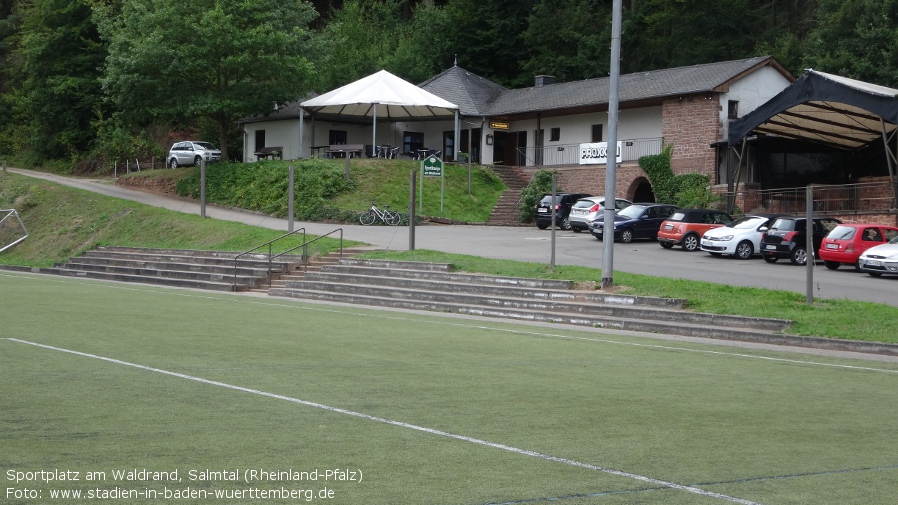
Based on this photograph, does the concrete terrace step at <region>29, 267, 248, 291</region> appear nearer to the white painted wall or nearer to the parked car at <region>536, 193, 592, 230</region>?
the parked car at <region>536, 193, 592, 230</region>

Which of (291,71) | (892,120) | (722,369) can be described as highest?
(291,71)

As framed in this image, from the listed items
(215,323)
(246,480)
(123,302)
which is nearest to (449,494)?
(246,480)

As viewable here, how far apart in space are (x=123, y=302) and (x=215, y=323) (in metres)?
4.82

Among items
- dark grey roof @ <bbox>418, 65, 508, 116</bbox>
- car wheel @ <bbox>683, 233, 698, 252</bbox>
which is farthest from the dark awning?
dark grey roof @ <bbox>418, 65, 508, 116</bbox>

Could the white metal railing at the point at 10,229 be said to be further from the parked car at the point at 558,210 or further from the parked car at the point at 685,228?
the parked car at the point at 685,228

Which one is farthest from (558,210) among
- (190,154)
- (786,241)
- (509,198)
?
(190,154)

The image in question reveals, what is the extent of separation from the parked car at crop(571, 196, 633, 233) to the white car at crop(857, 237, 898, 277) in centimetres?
1185

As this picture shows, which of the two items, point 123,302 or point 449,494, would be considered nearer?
point 449,494

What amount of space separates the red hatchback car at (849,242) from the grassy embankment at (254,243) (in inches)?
324

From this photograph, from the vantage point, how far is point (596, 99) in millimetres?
47094

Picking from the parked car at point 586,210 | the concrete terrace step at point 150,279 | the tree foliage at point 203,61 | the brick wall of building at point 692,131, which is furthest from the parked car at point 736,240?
the tree foliage at point 203,61

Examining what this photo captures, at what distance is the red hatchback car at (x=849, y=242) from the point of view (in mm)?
27547

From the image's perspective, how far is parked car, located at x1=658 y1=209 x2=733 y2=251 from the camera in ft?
109

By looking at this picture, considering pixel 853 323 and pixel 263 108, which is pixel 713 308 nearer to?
pixel 853 323
